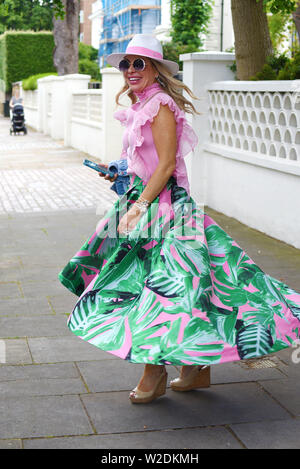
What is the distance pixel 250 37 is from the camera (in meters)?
10.1

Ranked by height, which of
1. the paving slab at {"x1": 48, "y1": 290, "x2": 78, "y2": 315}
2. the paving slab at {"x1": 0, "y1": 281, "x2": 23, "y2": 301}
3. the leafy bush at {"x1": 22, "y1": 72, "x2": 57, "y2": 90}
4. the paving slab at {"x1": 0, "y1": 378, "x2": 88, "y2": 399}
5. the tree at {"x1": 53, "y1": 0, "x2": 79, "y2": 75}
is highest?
the tree at {"x1": 53, "y1": 0, "x2": 79, "y2": 75}

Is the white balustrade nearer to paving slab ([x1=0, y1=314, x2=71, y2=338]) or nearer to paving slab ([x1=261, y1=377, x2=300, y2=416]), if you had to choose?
paving slab ([x1=0, y1=314, x2=71, y2=338])

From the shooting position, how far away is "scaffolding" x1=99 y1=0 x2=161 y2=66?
5247 cm

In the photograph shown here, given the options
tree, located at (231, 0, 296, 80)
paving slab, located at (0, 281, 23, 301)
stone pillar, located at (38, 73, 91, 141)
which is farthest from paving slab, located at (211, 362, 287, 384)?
stone pillar, located at (38, 73, 91, 141)

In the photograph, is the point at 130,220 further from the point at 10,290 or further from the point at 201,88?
the point at 201,88

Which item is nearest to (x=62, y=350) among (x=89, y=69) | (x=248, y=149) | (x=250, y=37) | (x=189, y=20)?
(x=248, y=149)

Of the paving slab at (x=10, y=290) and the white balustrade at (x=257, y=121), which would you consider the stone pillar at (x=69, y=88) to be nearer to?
the white balustrade at (x=257, y=121)

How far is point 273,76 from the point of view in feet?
30.7

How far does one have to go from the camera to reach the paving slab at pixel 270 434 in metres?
3.36

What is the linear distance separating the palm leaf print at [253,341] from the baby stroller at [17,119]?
2256 centimetres

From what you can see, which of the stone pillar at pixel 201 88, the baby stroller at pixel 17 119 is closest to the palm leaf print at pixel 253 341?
the stone pillar at pixel 201 88

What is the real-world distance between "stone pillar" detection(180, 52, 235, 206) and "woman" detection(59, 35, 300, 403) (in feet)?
20.8

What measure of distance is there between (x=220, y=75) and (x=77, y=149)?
34.5ft
